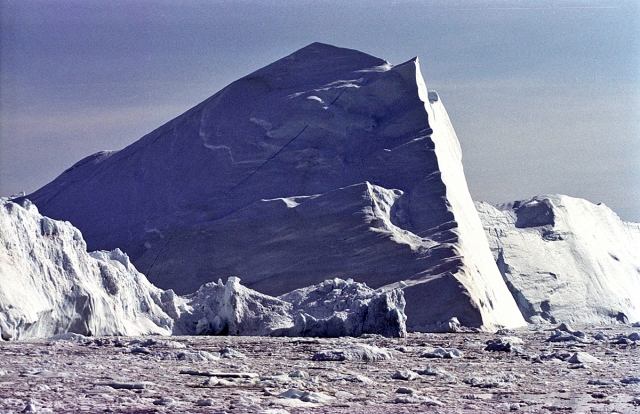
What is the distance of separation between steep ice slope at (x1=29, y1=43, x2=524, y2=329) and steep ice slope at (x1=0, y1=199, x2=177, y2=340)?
35.7 ft

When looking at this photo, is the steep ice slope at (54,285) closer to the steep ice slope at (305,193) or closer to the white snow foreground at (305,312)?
the white snow foreground at (305,312)

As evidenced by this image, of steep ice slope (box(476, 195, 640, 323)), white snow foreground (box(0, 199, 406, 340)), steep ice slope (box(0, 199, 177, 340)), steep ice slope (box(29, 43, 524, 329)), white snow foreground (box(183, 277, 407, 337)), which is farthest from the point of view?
steep ice slope (box(476, 195, 640, 323))

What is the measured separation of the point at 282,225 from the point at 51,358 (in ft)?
74.9

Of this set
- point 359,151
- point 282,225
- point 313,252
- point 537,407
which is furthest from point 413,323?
point 537,407

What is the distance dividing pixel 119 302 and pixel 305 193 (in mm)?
18254

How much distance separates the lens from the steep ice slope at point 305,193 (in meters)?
33.2

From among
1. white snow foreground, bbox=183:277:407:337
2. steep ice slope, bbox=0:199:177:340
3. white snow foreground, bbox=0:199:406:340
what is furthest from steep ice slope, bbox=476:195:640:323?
steep ice slope, bbox=0:199:177:340

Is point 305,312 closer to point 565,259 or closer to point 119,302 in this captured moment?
point 119,302

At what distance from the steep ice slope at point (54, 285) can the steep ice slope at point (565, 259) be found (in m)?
27.3

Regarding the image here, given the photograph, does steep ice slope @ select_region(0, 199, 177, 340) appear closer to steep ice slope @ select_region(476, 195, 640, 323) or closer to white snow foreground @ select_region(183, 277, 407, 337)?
white snow foreground @ select_region(183, 277, 407, 337)

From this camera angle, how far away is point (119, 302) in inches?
817

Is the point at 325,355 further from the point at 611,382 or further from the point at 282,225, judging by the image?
the point at 282,225

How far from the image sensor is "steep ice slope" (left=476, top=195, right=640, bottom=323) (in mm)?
45188

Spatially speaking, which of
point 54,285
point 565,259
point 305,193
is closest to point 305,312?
point 54,285
